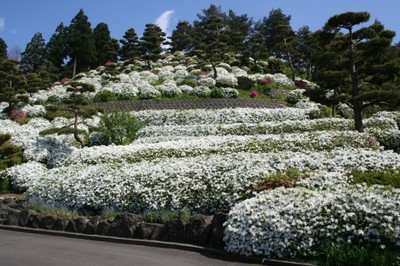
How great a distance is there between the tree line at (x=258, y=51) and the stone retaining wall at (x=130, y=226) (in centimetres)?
1145

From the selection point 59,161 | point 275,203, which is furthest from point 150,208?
point 59,161

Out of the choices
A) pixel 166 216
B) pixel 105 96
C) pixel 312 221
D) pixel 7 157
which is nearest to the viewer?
pixel 312 221

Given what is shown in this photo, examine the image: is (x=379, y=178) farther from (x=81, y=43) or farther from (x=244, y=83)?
(x=81, y=43)

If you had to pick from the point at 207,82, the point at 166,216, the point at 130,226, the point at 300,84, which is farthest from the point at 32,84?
the point at 166,216

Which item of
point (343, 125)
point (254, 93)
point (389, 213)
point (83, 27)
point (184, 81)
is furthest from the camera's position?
point (83, 27)

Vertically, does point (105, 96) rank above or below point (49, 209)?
above

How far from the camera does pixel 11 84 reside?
102 feet

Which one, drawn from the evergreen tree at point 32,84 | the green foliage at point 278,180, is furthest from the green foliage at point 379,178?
the evergreen tree at point 32,84

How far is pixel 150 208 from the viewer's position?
10711mm

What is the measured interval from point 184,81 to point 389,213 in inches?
1236

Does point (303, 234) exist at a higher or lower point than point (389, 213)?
lower

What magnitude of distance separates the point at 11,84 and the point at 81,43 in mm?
27439

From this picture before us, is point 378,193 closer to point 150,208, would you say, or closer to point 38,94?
point 150,208

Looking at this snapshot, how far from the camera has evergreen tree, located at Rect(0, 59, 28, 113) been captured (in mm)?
28922
